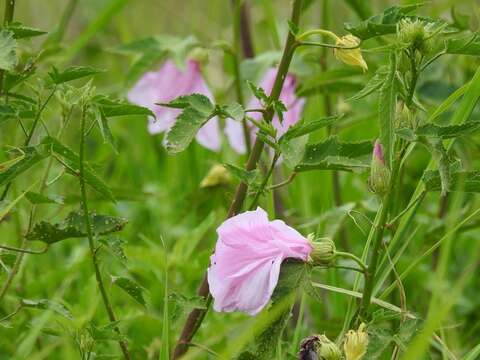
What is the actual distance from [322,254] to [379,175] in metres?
0.10

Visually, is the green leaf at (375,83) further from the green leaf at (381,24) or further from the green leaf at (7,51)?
the green leaf at (7,51)

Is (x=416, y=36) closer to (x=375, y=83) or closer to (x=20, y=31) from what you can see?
(x=375, y=83)

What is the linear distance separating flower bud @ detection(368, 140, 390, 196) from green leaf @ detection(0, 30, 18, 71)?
40cm

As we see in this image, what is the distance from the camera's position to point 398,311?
3.68 ft

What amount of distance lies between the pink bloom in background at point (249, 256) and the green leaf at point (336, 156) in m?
0.10

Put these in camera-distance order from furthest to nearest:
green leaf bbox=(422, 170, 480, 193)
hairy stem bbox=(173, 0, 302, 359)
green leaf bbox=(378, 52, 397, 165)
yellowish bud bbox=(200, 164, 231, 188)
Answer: yellowish bud bbox=(200, 164, 231, 188)
hairy stem bbox=(173, 0, 302, 359)
green leaf bbox=(422, 170, 480, 193)
green leaf bbox=(378, 52, 397, 165)

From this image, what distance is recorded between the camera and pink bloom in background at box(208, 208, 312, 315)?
108cm

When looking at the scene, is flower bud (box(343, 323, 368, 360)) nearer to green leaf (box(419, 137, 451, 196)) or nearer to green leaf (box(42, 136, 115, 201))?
green leaf (box(419, 137, 451, 196))

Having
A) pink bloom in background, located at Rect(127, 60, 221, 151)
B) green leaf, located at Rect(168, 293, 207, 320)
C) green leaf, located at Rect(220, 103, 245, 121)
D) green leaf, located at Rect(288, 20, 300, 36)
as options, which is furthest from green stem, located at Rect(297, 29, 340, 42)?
pink bloom in background, located at Rect(127, 60, 221, 151)

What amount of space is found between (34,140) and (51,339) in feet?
1.95

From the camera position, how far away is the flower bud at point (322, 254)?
1.07 meters

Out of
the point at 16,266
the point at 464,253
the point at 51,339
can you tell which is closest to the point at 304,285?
the point at 16,266

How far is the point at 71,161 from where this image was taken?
121 centimetres

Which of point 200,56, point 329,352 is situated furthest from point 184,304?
point 200,56
